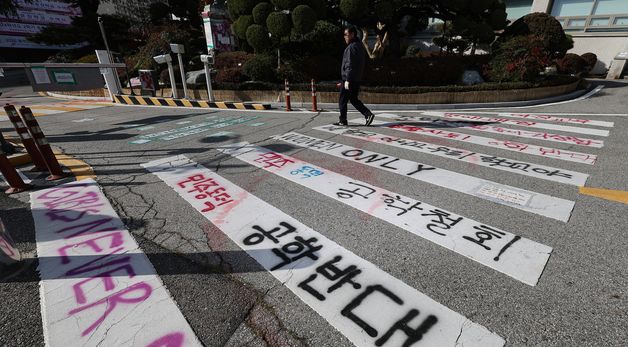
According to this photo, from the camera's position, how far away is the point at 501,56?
12.4m

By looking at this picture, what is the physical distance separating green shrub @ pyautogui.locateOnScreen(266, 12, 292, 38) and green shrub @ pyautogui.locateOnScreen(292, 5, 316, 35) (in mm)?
376

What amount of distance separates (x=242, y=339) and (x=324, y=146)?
14.4 ft

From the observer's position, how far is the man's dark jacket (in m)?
6.68

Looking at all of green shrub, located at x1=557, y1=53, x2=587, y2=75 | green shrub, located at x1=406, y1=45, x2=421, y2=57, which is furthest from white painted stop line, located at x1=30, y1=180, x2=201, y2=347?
green shrub, located at x1=406, y1=45, x2=421, y2=57

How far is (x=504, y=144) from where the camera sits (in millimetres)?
5934

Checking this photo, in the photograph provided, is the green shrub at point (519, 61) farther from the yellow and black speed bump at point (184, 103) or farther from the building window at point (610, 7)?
the building window at point (610, 7)

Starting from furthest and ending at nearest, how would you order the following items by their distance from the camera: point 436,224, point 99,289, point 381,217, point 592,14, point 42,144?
point 592,14, point 42,144, point 381,217, point 436,224, point 99,289

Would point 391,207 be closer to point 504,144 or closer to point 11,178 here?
point 504,144

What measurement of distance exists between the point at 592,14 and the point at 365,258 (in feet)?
91.7

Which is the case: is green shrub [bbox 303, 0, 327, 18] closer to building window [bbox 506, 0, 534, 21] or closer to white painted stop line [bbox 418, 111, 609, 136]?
white painted stop line [bbox 418, 111, 609, 136]

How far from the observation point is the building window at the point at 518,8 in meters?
22.0

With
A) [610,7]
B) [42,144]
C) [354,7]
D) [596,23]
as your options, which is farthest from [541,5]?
[42,144]

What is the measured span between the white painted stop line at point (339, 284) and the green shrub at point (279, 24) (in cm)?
957

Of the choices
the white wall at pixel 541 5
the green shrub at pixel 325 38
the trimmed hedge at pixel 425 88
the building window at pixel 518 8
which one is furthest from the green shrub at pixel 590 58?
the green shrub at pixel 325 38
